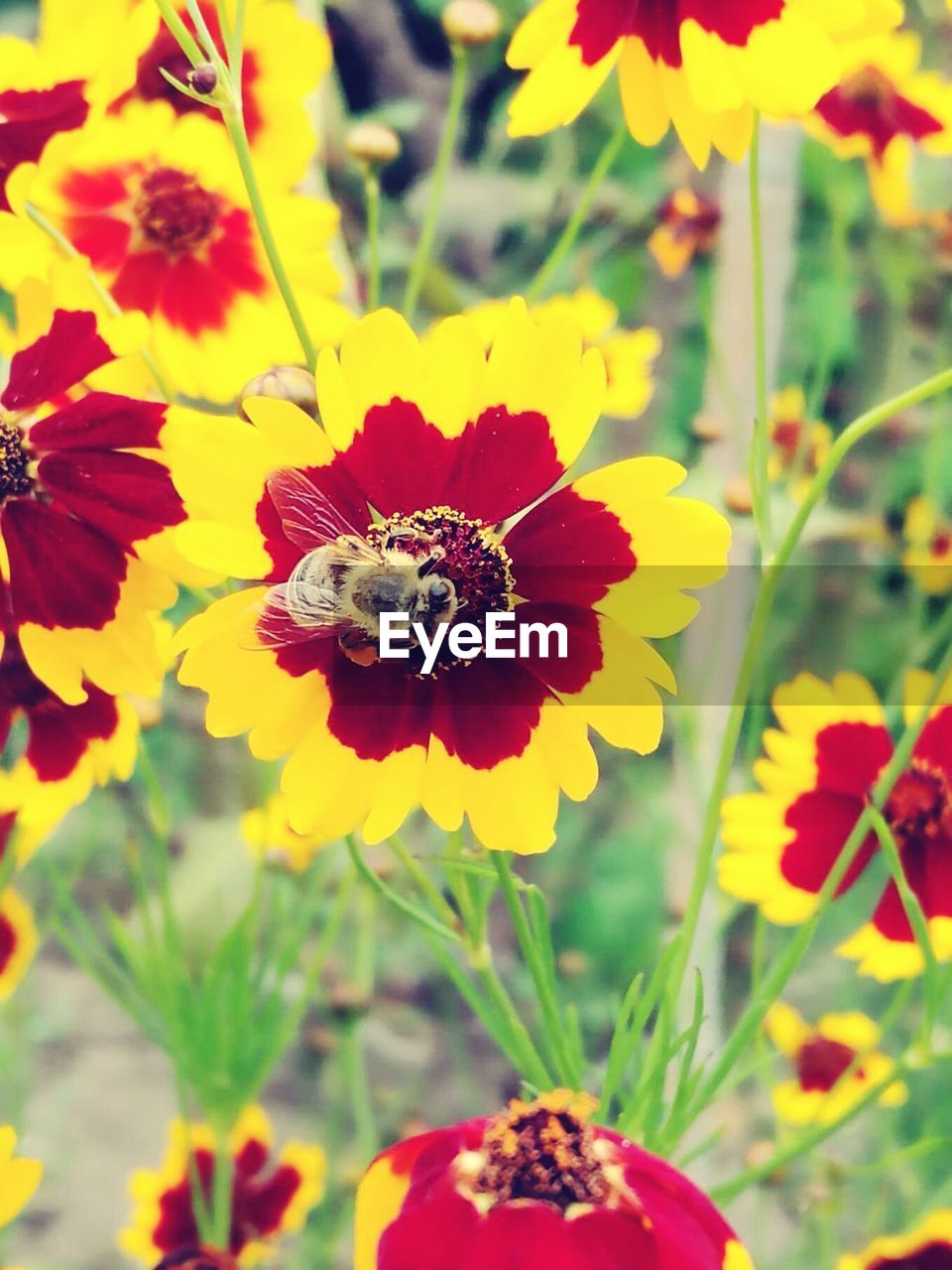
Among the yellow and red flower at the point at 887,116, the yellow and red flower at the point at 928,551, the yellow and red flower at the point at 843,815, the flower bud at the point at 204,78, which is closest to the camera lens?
the flower bud at the point at 204,78

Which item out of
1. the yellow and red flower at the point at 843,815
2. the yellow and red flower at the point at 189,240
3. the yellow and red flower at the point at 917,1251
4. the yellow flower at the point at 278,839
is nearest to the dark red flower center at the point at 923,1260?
the yellow and red flower at the point at 917,1251

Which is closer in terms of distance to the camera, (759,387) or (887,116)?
(759,387)

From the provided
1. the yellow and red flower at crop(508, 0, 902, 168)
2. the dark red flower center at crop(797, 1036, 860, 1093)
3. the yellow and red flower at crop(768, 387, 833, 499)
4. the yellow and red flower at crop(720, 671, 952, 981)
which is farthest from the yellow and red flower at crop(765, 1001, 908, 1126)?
the yellow and red flower at crop(508, 0, 902, 168)

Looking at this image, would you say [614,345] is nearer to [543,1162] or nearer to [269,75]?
[269,75]

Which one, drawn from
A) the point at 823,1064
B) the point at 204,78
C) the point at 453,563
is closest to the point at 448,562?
the point at 453,563

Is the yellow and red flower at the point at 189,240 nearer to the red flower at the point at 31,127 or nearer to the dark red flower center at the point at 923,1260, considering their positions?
the red flower at the point at 31,127

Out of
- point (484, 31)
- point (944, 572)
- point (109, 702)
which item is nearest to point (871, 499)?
point (944, 572)
